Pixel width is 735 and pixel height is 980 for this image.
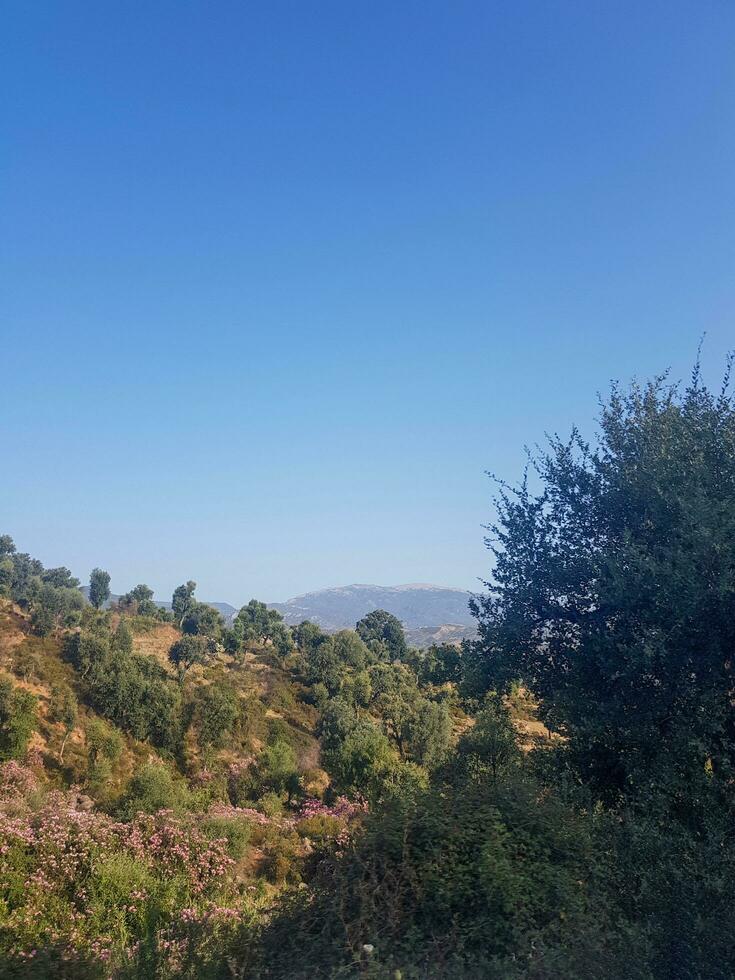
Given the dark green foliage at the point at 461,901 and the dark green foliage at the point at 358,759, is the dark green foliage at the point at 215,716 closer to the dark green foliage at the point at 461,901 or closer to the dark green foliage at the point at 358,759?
the dark green foliage at the point at 358,759

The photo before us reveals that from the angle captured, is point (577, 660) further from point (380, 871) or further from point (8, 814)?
point (8, 814)

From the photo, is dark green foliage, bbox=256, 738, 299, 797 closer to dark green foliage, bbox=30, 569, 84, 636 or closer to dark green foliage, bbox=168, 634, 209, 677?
dark green foliage, bbox=168, 634, 209, 677

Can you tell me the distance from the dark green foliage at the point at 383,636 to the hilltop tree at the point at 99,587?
4539 cm

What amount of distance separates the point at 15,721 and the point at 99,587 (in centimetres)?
7599

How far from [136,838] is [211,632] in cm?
6169

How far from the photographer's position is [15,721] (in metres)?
32.7

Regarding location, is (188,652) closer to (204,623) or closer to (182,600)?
(204,623)

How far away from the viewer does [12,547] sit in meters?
117

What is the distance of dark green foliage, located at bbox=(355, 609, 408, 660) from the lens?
85287mm

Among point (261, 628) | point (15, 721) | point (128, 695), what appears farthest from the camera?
point (261, 628)

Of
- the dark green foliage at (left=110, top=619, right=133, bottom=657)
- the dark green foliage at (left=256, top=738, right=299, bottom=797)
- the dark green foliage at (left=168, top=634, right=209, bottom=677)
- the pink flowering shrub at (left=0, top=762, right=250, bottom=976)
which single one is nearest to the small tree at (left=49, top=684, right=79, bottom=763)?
the dark green foliage at (left=110, top=619, right=133, bottom=657)

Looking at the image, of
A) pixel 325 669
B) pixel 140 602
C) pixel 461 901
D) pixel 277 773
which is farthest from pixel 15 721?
pixel 140 602

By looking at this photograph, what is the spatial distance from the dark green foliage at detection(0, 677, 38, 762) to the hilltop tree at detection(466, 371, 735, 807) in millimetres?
29664

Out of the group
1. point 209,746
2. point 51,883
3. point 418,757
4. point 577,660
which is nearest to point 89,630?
point 209,746
